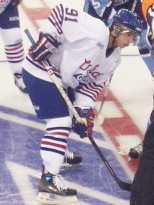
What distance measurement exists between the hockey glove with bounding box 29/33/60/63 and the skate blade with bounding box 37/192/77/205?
637 millimetres

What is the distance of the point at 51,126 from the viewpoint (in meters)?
2.99

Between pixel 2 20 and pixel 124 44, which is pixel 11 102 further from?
pixel 124 44

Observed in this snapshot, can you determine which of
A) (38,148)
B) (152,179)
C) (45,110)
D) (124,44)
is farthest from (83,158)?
(152,179)

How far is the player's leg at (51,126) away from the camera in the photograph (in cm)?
297

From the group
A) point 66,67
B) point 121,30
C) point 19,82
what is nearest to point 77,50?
point 66,67

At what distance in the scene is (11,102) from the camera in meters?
3.89

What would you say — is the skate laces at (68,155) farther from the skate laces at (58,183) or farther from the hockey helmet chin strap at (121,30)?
the hockey helmet chin strap at (121,30)

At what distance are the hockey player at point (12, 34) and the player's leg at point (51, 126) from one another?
844 millimetres

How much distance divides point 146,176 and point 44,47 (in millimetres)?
829

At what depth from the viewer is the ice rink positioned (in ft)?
10.2

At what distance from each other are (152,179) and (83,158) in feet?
3.31

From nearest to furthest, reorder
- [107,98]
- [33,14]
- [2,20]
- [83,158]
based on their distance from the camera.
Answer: [83,158] < [2,20] < [107,98] < [33,14]

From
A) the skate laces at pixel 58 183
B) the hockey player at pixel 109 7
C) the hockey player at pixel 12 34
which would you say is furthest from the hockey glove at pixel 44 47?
the hockey player at pixel 12 34

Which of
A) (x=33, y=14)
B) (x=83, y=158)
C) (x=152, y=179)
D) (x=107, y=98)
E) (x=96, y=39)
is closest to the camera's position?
(x=152, y=179)
